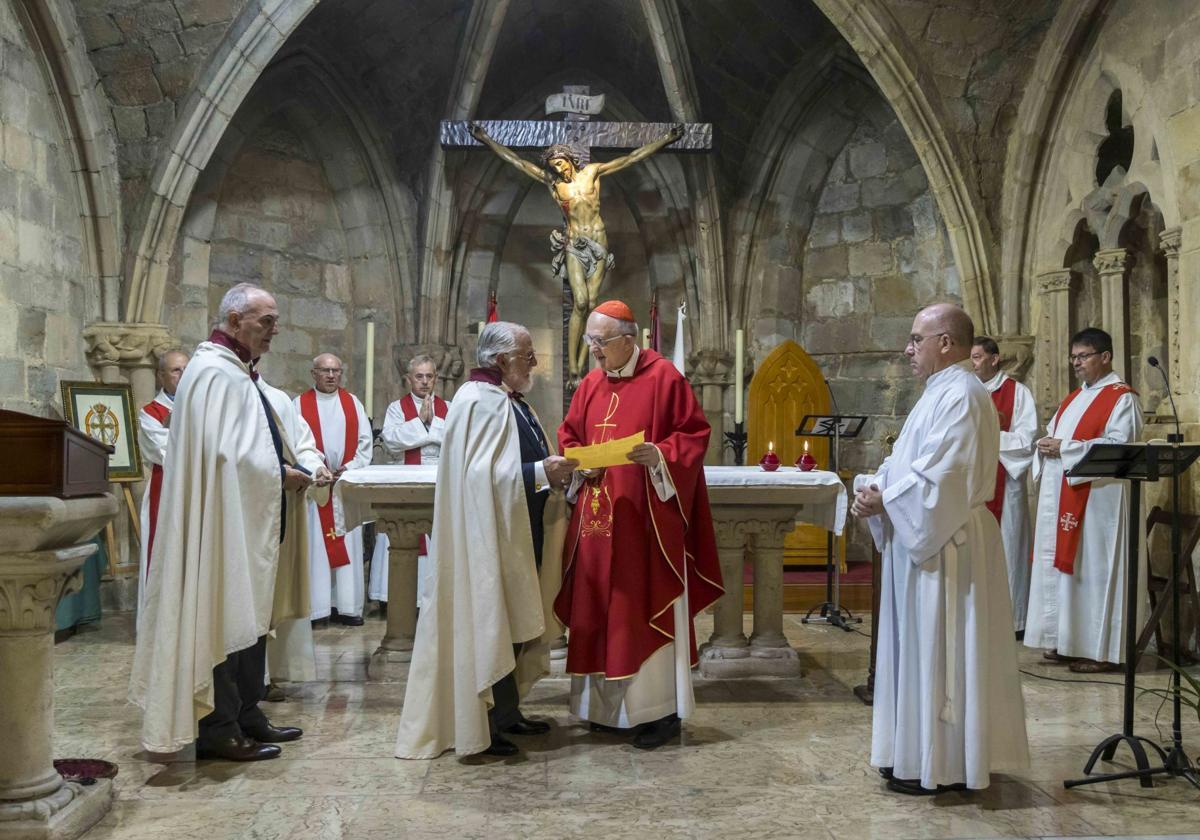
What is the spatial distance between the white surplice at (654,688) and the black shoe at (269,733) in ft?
3.88

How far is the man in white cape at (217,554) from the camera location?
3.97 metres

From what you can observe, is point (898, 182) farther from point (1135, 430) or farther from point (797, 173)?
point (1135, 430)

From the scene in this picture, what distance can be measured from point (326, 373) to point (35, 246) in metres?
1.98

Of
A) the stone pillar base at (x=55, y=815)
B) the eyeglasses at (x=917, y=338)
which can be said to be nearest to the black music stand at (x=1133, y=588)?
the eyeglasses at (x=917, y=338)

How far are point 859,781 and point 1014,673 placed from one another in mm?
690

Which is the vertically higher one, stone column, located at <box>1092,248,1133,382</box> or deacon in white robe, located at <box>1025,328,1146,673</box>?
stone column, located at <box>1092,248,1133,382</box>

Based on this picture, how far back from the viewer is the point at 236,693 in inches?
169

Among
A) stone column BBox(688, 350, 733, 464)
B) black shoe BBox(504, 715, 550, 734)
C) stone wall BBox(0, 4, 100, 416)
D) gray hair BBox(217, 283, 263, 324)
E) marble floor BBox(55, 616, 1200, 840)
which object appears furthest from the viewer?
stone column BBox(688, 350, 733, 464)

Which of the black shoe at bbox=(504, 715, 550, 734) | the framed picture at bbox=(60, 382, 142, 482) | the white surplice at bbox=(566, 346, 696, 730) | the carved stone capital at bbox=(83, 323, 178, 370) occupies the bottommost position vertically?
the black shoe at bbox=(504, 715, 550, 734)

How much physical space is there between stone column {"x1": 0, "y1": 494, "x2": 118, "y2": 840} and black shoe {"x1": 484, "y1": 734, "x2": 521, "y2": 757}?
1484mm

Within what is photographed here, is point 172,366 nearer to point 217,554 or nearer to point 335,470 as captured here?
point 335,470

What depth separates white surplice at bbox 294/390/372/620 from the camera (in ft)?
24.2

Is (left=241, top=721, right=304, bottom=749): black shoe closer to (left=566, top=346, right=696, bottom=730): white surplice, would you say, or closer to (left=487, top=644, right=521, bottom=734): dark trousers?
(left=487, top=644, right=521, bottom=734): dark trousers

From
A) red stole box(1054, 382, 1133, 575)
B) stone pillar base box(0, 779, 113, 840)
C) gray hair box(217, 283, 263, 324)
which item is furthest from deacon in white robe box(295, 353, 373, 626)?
red stole box(1054, 382, 1133, 575)
